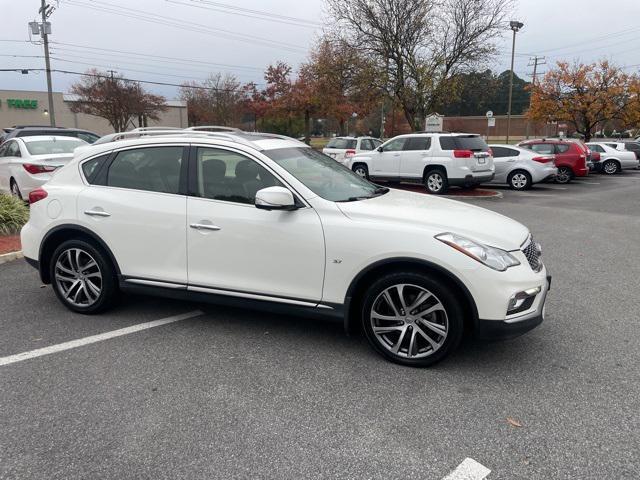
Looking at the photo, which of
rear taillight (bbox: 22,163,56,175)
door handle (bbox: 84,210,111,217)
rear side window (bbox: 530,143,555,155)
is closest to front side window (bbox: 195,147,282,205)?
door handle (bbox: 84,210,111,217)

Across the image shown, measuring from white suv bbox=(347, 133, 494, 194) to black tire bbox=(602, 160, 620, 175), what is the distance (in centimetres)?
1232

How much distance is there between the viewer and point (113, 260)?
4.52 metres

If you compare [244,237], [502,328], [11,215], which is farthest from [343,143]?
[502,328]

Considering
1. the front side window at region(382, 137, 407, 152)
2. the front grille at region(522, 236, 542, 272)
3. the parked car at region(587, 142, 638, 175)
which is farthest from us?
the parked car at region(587, 142, 638, 175)

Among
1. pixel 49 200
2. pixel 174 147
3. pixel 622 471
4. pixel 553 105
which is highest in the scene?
pixel 553 105

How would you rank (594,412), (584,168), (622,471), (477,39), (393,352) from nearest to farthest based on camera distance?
1. (622,471)
2. (594,412)
3. (393,352)
4. (584,168)
5. (477,39)

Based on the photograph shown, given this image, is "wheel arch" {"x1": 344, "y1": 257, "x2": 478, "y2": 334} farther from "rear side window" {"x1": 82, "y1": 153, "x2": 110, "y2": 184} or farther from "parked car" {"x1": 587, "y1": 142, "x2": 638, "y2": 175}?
"parked car" {"x1": 587, "y1": 142, "x2": 638, "y2": 175}

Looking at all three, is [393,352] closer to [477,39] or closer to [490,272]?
[490,272]

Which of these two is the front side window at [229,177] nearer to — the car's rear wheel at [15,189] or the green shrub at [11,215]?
the green shrub at [11,215]

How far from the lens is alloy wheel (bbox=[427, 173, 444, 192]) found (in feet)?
47.8

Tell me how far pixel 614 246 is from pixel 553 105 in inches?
1111

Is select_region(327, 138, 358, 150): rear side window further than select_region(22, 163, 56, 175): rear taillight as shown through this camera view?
Yes

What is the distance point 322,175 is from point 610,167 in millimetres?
23953

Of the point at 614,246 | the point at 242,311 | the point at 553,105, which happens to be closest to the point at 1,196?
the point at 242,311
